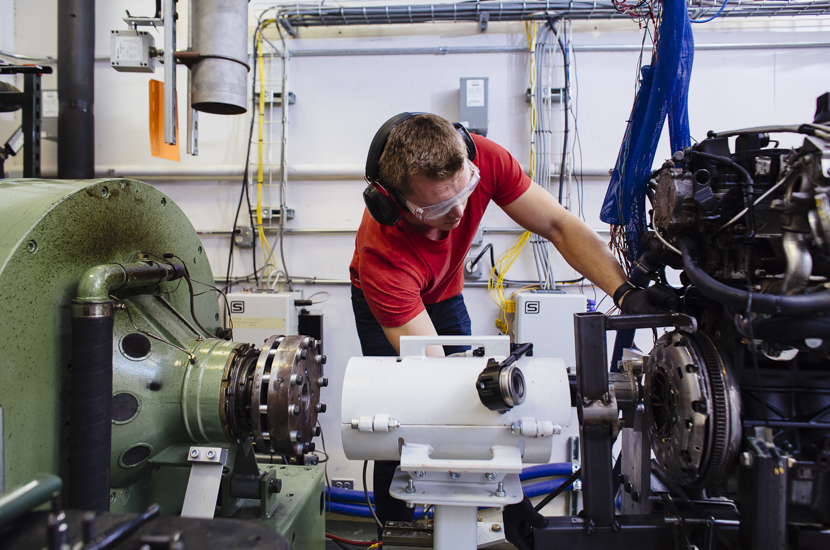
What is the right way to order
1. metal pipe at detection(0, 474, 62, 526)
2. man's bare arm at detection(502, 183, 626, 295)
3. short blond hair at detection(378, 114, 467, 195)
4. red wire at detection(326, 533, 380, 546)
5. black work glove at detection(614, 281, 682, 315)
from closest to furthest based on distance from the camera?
metal pipe at detection(0, 474, 62, 526) < black work glove at detection(614, 281, 682, 315) < short blond hair at detection(378, 114, 467, 195) < man's bare arm at detection(502, 183, 626, 295) < red wire at detection(326, 533, 380, 546)

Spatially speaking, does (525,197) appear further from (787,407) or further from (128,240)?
(128,240)

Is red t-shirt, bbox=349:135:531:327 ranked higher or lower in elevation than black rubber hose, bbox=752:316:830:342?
higher

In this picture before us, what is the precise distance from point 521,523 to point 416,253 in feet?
2.19

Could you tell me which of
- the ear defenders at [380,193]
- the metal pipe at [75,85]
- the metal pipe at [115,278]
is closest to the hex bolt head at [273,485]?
the metal pipe at [115,278]

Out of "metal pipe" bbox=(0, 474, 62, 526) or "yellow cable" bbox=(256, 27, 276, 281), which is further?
"yellow cable" bbox=(256, 27, 276, 281)

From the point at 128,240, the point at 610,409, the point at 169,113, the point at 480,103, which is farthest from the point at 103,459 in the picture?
the point at 480,103

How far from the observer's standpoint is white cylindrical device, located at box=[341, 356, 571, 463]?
68cm

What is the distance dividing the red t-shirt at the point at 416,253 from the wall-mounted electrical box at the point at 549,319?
2.25 ft

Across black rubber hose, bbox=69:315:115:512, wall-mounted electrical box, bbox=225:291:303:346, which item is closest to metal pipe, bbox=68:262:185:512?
black rubber hose, bbox=69:315:115:512

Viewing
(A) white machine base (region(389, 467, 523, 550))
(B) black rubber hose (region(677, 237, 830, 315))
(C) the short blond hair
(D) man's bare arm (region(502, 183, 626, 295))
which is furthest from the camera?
(D) man's bare arm (region(502, 183, 626, 295))

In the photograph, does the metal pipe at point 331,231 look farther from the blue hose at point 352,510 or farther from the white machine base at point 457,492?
the white machine base at point 457,492

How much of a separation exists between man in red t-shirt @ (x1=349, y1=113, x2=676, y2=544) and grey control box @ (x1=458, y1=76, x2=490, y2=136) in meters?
0.88

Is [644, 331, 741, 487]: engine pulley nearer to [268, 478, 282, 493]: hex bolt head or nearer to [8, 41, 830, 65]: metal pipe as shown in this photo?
[268, 478, 282, 493]: hex bolt head

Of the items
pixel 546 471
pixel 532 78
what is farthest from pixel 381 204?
pixel 546 471
